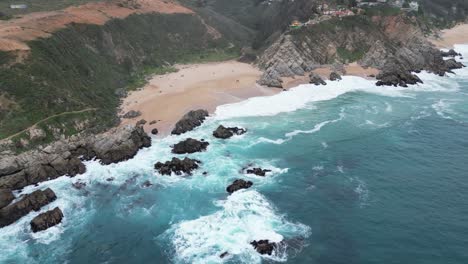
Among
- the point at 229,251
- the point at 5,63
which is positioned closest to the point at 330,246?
the point at 229,251

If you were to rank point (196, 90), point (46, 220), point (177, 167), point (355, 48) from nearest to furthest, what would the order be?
point (46, 220), point (177, 167), point (196, 90), point (355, 48)

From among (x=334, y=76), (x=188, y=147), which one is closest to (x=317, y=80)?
(x=334, y=76)

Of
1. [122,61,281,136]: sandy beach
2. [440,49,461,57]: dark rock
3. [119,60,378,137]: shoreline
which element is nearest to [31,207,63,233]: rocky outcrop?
[119,60,378,137]: shoreline

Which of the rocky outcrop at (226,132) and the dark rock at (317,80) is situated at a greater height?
the dark rock at (317,80)

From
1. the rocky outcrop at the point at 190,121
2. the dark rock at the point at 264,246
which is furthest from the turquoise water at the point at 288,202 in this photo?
the rocky outcrop at the point at 190,121

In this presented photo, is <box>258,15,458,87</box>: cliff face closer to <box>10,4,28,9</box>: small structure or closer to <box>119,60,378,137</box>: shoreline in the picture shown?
<box>119,60,378,137</box>: shoreline

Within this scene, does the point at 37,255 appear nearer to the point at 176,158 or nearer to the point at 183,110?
the point at 176,158

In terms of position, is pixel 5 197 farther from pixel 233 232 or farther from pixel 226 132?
pixel 226 132

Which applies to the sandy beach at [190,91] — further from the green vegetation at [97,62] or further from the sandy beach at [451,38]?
the sandy beach at [451,38]
